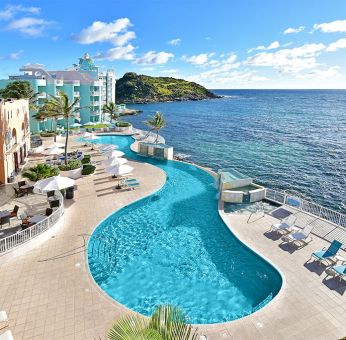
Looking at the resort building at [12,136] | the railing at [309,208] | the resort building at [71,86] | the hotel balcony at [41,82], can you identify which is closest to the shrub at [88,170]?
the resort building at [12,136]

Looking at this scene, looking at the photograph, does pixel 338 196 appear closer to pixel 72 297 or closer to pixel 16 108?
pixel 72 297

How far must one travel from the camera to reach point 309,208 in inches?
838

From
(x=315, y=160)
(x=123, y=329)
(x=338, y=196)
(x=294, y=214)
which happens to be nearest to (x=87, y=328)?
(x=123, y=329)

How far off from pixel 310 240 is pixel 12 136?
2518 cm

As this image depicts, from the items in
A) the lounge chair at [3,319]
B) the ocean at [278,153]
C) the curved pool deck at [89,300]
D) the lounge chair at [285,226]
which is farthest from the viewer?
the ocean at [278,153]

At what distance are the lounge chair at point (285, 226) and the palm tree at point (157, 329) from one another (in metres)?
13.9

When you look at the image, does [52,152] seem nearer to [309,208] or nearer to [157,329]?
[309,208]

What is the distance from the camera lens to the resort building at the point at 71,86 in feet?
171

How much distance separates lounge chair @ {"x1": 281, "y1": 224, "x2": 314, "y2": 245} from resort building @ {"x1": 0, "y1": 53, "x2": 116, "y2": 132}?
36.0m

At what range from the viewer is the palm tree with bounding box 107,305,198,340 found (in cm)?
473

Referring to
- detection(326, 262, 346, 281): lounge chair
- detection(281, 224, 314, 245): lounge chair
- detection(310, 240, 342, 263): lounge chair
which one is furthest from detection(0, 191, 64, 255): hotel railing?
detection(326, 262, 346, 281): lounge chair

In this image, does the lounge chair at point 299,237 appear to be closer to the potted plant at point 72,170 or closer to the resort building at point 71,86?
the potted plant at point 72,170

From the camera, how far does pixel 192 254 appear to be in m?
16.0

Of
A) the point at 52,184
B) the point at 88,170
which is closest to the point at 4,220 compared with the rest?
the point at 52,184
